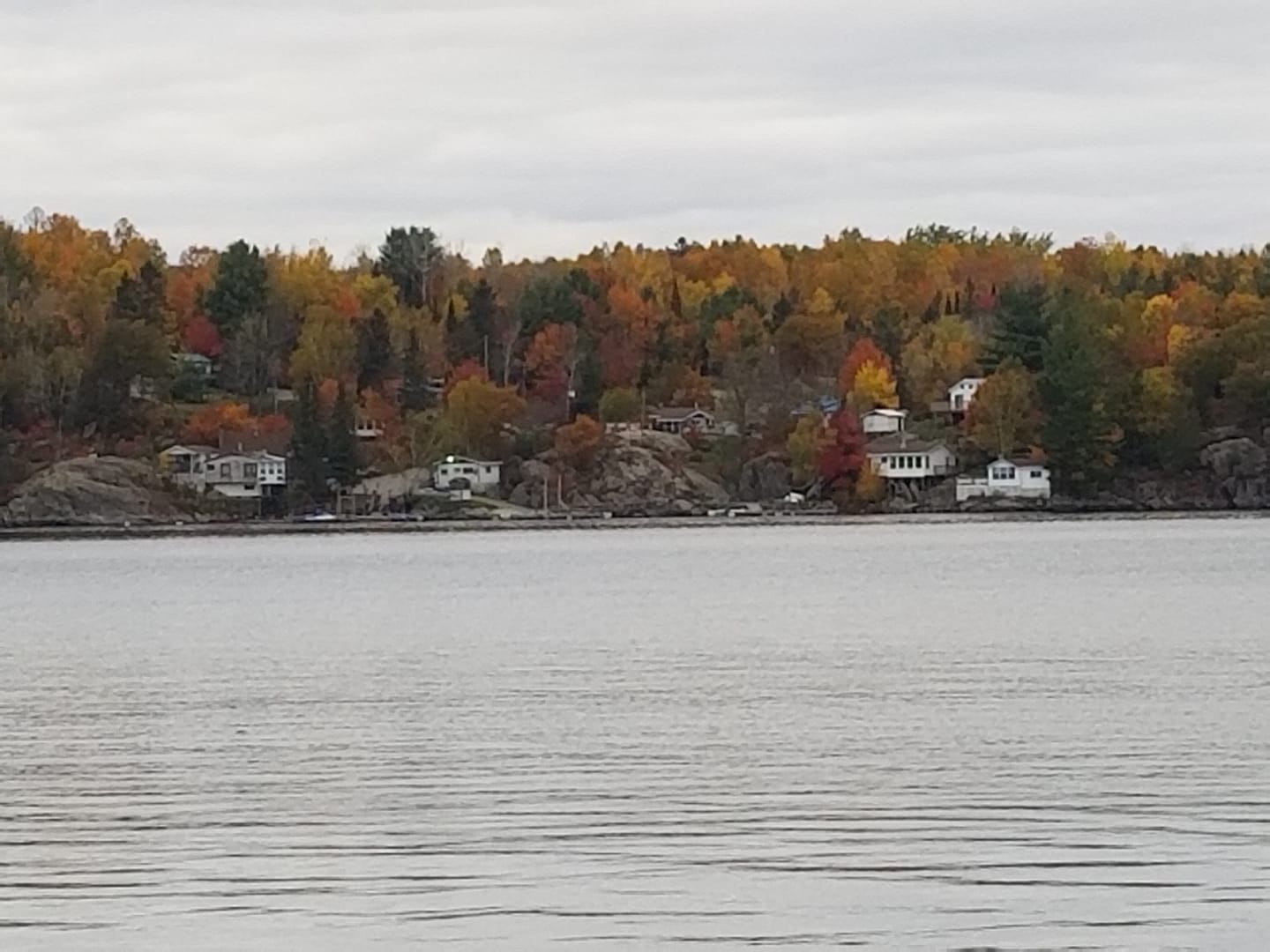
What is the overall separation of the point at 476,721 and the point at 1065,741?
26.6 ft

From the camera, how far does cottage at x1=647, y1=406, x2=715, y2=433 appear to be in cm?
14475

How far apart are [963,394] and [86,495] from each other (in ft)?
155

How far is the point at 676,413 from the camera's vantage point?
478 feet

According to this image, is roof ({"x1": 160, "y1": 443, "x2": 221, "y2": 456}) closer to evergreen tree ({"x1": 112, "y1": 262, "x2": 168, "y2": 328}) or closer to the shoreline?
the shoreline

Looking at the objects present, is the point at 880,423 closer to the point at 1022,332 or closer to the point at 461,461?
the point at 1022,332

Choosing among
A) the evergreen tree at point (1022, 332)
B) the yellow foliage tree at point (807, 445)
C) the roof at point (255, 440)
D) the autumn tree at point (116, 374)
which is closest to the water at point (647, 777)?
the evergreen tree at point (1022, 332)

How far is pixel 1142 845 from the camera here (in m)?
21.5

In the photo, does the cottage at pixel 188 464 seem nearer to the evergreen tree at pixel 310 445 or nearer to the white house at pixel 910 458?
the evergreen tree at pixel 310 445

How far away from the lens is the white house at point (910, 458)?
5394 inches

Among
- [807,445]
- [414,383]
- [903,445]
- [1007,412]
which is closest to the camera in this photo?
[1007,412]

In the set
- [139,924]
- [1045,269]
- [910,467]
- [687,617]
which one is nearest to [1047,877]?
[139,924]

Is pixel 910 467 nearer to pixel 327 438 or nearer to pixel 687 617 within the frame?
pixel 327 438

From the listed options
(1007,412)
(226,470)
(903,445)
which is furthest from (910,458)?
(226,470)

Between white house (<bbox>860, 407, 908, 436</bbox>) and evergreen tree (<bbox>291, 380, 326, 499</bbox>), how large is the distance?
29.2 metres
